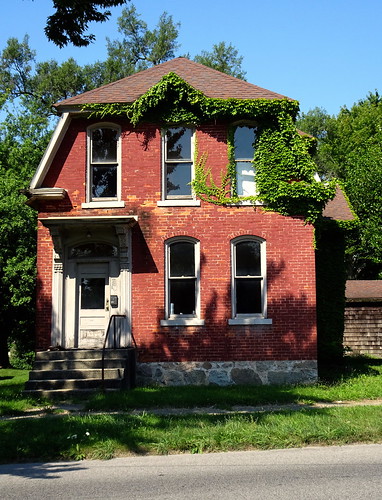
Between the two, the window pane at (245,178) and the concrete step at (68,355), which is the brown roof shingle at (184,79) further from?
the concrete step at (68,355)

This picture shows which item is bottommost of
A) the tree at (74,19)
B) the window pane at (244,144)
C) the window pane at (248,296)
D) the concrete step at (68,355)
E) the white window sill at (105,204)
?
the concrete step at (68,355)

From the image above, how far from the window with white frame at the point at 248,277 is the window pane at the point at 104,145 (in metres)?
3.93

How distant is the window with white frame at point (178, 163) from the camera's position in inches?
606

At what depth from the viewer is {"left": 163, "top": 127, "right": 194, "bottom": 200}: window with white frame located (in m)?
15.4

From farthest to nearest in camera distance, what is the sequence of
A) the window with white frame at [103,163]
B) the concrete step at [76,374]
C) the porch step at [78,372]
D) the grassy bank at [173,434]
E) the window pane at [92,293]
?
the window with white frame at [103,163], the window pane at [92,293], the concrete step at [76,374], the porch step at [78,372], the grassy bank at [173,434]

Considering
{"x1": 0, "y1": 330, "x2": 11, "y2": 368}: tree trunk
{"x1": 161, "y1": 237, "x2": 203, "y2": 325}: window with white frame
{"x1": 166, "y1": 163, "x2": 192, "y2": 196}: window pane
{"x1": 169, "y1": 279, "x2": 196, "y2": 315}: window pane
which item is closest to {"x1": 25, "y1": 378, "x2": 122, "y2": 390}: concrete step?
{"x1": 161, "y1": 237, "x2": 203, "y2": 325}: window with white frame

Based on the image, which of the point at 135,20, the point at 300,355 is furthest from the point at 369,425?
the point at 135,20

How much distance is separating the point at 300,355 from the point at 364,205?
1993cm

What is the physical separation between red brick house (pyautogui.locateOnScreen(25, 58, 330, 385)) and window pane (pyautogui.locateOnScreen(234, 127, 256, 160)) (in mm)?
26

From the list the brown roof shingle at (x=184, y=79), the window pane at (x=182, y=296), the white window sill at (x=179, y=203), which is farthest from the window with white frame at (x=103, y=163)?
the window pane at (x=182, y=296)

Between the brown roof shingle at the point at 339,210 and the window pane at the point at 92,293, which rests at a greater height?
the brown roof shingle at the point at 339,210

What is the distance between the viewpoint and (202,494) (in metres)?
5.93

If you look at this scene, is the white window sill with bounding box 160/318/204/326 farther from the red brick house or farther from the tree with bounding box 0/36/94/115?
the tree with bounding box 0/36/94/115

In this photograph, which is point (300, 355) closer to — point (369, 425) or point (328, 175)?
point (369, 425)
